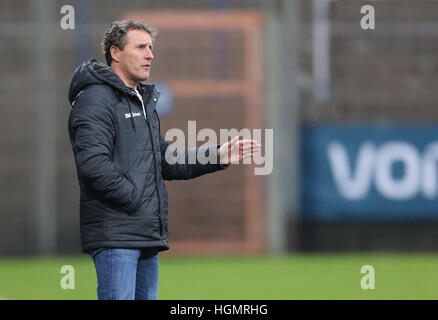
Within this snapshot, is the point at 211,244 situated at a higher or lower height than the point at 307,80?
lower

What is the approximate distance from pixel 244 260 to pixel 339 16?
3.23 m

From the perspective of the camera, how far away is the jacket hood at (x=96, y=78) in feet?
17.6

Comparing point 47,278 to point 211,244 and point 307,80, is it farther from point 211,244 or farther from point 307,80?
point 307,80

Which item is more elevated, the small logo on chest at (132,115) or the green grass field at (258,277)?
the small logo on chest at (132,115)

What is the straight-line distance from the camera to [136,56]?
5449 millimetres

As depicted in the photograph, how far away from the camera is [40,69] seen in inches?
543

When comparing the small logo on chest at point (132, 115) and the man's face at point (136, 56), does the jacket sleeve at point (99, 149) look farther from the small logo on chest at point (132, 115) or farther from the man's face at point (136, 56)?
the man's face at point (136, 56)

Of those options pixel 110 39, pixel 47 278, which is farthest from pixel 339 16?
pixel 110 39

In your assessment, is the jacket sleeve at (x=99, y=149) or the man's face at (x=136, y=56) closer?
the jacket sleeve at (x=99, y=149)

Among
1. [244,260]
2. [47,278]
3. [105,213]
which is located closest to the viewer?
[105,213]
